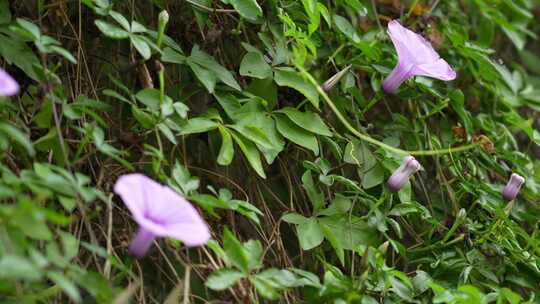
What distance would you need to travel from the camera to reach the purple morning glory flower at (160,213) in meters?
0.98

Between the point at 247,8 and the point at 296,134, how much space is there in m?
0.24

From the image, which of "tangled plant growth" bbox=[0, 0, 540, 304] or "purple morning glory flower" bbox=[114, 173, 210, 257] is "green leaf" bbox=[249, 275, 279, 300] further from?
"purple morning glory flower" bbox=[114, 173, 210, 257]

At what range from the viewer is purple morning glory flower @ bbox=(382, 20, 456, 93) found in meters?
1.46

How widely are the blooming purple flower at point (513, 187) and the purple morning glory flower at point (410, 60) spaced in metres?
0.23

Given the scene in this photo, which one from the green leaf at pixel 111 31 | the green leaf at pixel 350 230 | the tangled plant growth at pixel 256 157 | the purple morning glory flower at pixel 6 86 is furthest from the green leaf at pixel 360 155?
the purple morning glory flower at pixel 6 86

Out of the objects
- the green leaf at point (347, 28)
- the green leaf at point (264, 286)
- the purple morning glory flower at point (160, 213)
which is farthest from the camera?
the green leaf at point (347, 28)

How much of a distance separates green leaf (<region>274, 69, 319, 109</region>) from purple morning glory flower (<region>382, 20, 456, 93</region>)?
177 millimetres

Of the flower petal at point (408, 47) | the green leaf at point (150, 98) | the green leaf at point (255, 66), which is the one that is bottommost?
the green leaf at point (150, 98)

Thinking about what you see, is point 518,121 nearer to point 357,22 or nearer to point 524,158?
point 524,158

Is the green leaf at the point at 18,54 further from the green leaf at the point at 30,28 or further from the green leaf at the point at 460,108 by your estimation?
the green leaf at the point at 460,108

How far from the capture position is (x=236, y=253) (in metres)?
1.12

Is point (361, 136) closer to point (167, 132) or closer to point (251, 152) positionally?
point (251, 152)

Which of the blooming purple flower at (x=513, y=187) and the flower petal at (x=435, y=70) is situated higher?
the flower petal at (x=435, y=70)

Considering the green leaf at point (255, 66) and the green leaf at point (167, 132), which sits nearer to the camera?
the green leaf at point (167, 132)
